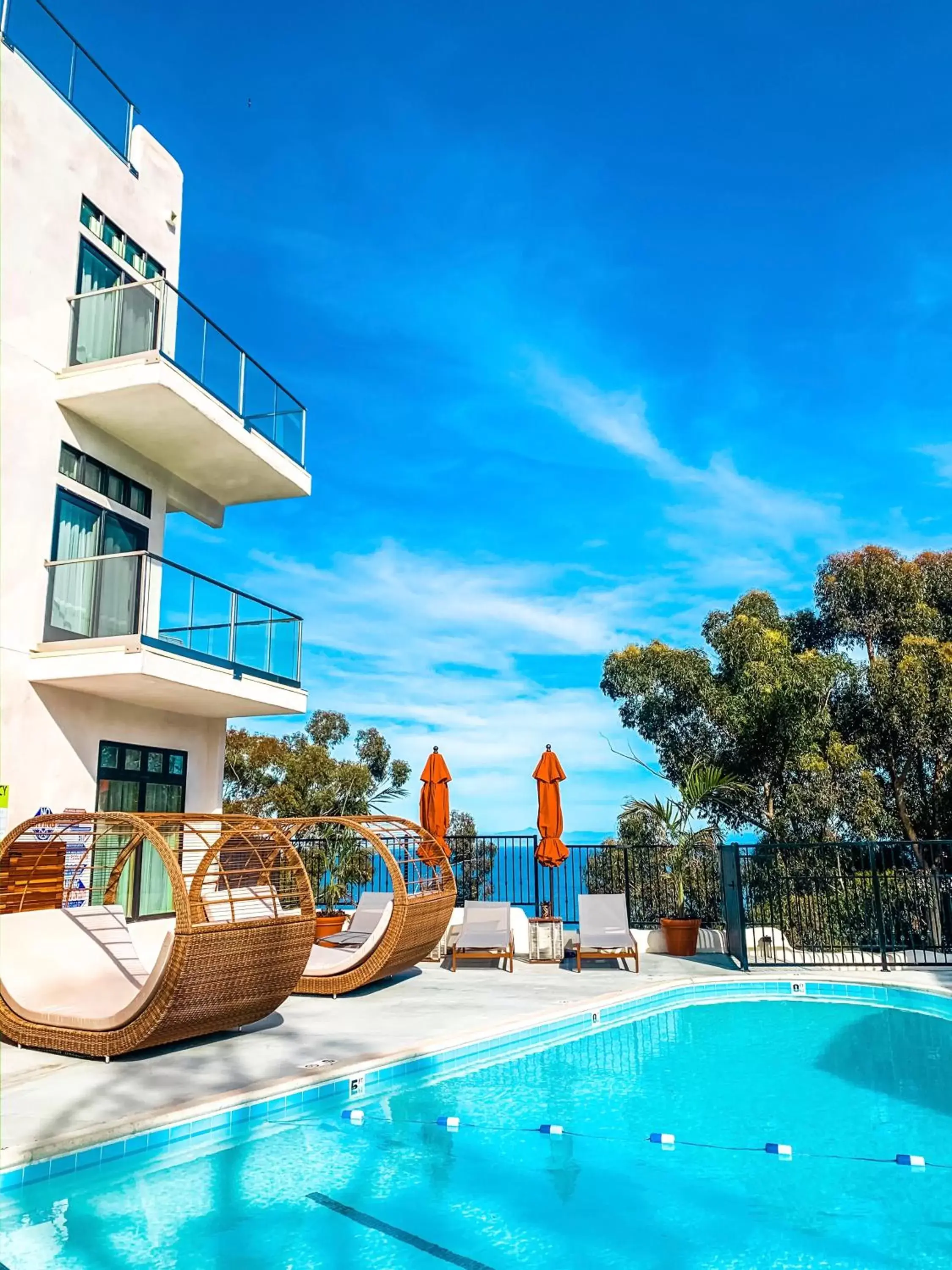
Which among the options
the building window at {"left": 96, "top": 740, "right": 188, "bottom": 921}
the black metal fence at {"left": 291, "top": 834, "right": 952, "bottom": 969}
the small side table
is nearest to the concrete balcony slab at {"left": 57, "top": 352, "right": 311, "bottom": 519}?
the building window at {"left": 96, "top": 740, "right": 188, "bottom": 921}

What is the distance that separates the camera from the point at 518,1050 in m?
8.13

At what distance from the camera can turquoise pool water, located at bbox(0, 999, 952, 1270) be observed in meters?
4.31

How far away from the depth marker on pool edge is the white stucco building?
269 inches

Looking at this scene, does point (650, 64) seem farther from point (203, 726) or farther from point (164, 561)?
point (203, 726)

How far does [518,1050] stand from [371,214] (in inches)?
610

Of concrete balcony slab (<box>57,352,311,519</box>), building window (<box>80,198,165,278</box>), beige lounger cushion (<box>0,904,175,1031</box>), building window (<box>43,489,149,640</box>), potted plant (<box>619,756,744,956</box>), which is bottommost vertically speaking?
beige lounger cushion (<box>0,904,175,1031</box>)

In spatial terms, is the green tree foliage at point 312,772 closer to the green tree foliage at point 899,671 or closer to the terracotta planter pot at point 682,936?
the green tree foliage at point 899,671

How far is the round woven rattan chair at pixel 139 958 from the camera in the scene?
22.0ft

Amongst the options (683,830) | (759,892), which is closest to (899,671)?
(759,892)

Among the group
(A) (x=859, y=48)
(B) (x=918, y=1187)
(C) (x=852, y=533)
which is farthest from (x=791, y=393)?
(B) (x=918, y=1187)

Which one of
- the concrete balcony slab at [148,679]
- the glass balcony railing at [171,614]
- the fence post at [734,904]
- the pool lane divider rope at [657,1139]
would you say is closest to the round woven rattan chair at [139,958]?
the pool lane divider rope at [657,1139]

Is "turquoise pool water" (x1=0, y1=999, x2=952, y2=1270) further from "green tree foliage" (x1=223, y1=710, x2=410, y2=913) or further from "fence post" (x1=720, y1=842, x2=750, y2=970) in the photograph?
"green tree foliage" (x1=223, y1=710, x2=410, y2=913)

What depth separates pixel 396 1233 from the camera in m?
4.53

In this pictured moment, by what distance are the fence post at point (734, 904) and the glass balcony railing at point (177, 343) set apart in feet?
29.2
